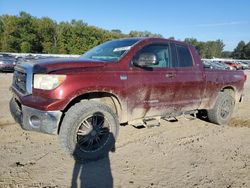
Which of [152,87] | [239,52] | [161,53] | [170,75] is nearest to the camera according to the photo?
[152,87]

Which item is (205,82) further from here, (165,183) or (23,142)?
(23,142)

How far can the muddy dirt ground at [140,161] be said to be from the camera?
418 centimetres

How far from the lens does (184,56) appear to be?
6.54 m

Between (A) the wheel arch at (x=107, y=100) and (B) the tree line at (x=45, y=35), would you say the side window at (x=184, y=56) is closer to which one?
(A) the wheel arch at (x=107, y=100)

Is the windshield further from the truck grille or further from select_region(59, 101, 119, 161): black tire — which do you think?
the truck grille

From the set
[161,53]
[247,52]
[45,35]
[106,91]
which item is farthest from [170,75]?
[247,52]

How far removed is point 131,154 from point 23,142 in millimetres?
1924

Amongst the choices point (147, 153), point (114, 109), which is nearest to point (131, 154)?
point (147, 153)

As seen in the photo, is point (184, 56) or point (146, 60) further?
point (184, 56)

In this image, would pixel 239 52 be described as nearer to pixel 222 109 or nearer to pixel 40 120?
pixel 222 109

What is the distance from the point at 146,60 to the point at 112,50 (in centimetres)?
77

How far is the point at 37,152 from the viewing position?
16.8 feet

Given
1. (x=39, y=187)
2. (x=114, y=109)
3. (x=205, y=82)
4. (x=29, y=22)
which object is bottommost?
(x=39, y=187)

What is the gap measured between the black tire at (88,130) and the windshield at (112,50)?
0.96 metres
